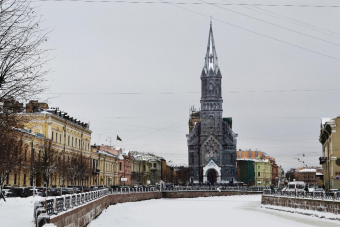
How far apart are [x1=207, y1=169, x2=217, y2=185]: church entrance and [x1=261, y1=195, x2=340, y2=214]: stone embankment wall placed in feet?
276

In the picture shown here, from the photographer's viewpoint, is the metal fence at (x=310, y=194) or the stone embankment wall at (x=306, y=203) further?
the metal fence at (x=310, y=194)

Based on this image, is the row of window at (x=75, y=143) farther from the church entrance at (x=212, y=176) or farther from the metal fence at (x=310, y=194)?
the church entrance at (x=212, y=176)

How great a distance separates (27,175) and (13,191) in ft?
58.8

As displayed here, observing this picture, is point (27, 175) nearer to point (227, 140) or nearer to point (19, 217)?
point (19, 217)

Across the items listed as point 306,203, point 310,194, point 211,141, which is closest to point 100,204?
point 306,203

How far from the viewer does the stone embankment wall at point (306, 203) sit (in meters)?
43.6

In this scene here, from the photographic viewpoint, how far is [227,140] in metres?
159

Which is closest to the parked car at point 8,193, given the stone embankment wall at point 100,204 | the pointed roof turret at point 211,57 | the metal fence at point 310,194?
the stone embankment wall at point 100,204

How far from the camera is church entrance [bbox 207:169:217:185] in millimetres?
153875

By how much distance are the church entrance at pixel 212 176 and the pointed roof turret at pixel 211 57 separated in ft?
92.2

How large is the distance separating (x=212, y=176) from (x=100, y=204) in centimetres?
10719

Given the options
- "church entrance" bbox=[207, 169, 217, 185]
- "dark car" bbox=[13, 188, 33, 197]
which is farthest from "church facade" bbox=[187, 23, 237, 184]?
"dark car" bbox=[13, 188, 33, 197]

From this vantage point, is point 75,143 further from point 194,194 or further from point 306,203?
point 306,203

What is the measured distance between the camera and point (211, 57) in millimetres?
164125
